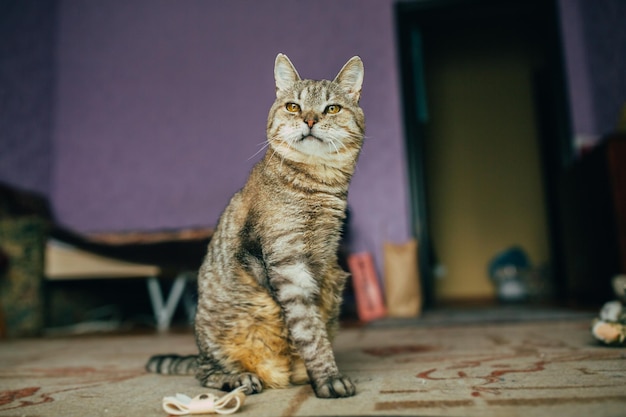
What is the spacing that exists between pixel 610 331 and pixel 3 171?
378 cm

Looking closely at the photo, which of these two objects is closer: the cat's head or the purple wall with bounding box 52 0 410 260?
the cat's head

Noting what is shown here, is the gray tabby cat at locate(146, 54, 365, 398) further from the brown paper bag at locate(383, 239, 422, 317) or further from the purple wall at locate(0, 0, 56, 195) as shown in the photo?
the purple wall at locate(0, 0, 56, 195)

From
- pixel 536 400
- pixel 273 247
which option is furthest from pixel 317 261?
pixel 536 400

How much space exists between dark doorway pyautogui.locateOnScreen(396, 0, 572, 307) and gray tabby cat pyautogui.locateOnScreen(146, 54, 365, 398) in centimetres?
400

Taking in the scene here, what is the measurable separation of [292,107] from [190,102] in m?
2.94

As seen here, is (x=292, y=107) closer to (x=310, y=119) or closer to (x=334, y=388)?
(x=310, y=119)

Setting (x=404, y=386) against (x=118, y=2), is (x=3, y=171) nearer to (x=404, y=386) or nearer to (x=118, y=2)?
(x=118, y=2)

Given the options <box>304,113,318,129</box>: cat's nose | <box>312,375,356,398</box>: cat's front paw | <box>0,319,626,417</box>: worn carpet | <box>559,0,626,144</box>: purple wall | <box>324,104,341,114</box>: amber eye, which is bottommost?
<box>0,319,626,417</box>: worn carpet

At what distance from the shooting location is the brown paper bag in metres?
3.27

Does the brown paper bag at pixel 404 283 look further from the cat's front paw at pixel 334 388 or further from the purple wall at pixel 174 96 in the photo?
the cat's front paw at pixel 334 388

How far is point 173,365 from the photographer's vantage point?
1485 mm

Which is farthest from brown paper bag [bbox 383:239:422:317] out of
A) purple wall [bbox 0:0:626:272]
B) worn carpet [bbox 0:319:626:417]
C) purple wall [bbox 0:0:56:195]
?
purple wall [bbox 0:0:56:195]

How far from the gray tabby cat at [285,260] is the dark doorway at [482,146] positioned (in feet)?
13.1

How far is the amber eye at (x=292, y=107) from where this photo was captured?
1339mm
